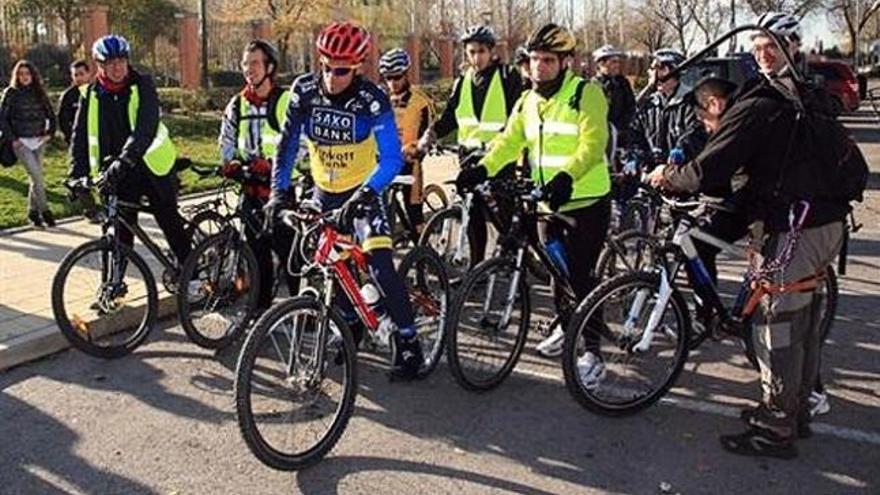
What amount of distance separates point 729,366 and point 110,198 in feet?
13.2

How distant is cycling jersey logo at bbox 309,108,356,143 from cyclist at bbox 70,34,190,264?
154 centimetres

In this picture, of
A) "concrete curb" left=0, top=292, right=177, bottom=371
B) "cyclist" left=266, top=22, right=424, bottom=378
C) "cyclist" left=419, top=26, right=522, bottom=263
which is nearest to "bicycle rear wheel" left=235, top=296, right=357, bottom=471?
"cyclist" left=266, top=22, right=424, bottom=378

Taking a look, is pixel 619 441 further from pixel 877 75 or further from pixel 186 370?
pixel 877 75

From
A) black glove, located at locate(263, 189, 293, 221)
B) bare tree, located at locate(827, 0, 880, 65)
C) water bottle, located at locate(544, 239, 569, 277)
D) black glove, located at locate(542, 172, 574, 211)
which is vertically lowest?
water bottle, located at locate(544, 239, 569, 277)

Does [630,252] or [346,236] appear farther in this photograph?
[630,252]

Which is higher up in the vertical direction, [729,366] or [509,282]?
[509,282]

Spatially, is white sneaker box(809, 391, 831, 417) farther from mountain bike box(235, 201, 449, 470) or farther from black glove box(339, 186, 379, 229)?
black glove box(339, 186, 379, 229)

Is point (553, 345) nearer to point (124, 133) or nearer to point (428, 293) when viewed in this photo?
point (428, 293)

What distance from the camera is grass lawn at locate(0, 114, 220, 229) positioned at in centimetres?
967

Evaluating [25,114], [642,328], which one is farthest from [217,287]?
[25,114]

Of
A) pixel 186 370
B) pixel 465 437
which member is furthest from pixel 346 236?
pixel 186 370

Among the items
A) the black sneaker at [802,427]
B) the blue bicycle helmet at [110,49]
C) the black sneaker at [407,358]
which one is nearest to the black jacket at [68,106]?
the blue bicycle helmet at [110,49]

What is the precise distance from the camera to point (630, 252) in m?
5.89

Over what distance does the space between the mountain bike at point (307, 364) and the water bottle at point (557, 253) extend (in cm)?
114
